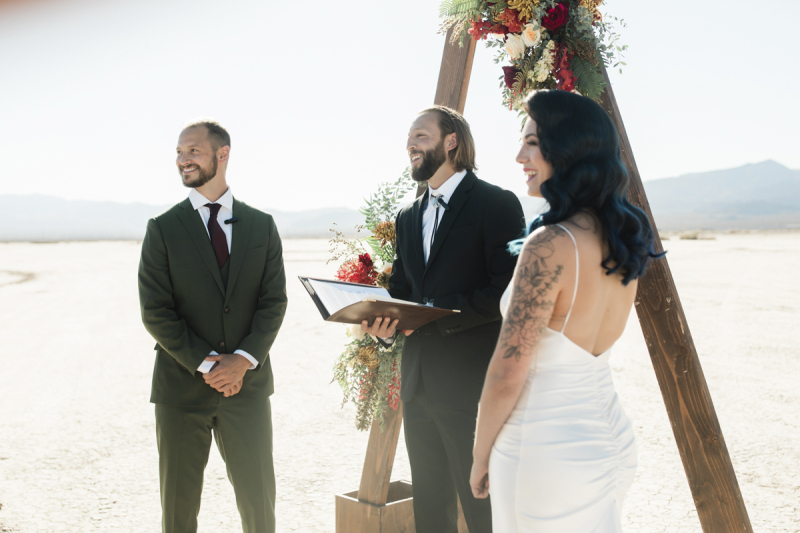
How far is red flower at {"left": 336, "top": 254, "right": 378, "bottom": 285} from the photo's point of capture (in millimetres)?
3638

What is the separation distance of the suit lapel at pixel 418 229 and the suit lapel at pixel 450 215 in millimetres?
63

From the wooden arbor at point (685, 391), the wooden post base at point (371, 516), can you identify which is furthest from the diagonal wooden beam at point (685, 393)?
the wooden post base at point (371, 516)

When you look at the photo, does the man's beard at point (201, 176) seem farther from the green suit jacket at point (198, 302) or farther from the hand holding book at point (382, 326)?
the hand holding book at point (382, 326)

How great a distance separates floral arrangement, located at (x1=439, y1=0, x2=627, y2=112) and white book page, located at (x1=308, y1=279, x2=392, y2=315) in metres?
1.35

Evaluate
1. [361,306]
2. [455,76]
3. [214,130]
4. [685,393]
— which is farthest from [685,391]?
[214,130]

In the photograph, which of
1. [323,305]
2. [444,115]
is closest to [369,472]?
[323,305]

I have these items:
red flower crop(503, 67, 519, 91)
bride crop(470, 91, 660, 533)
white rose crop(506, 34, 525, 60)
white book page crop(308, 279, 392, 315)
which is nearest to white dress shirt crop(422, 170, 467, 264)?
white book page crop(308, 279, 392, 315)

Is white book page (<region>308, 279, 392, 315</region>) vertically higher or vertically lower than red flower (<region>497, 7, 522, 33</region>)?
lower

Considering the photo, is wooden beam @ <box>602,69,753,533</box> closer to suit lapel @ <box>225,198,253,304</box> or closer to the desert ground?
the desert ground

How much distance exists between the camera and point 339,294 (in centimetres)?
269

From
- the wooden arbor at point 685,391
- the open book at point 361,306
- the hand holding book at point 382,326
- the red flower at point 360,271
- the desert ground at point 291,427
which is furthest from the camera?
the desert ground at point 291,427

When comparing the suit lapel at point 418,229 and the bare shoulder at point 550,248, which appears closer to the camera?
the bare shoulder at point 550,248

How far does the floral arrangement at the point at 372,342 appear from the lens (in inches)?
145

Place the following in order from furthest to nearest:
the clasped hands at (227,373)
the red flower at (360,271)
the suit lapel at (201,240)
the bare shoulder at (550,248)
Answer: the red flower at (360,271), the suit lapel at (201,240), the clasped hands at (227,373), the bare shoulder at (550,248)
